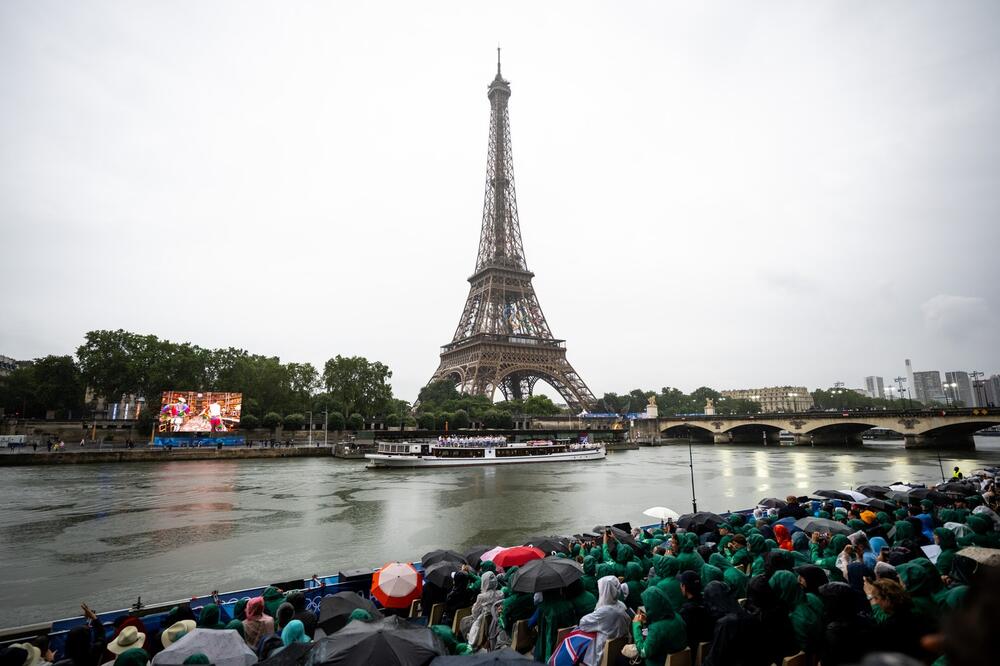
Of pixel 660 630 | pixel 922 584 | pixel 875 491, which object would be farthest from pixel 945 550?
pixel 875 491

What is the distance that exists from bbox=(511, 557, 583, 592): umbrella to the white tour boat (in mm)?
40944

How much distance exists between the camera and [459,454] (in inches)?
1949

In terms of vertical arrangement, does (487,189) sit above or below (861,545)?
above

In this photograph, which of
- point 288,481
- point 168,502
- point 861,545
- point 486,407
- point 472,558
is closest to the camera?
point 861,545

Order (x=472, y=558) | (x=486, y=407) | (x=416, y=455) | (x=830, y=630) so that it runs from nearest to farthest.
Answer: (x=830, y=630) → (x=472, y=558) → (x=416, y=455) → (x=486, y=407)

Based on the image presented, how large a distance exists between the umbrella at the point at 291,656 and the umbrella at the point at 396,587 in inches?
137

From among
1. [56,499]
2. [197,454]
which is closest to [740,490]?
[56,499]

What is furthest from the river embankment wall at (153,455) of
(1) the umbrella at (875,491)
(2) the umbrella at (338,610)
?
(2) the umbrella at (338,610)

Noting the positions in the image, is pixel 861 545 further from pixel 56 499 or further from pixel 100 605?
pixel 56 499

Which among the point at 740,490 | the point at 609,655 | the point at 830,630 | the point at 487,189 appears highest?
the point at 487,189

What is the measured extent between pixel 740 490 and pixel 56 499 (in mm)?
36778

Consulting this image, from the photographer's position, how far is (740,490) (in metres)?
31.2

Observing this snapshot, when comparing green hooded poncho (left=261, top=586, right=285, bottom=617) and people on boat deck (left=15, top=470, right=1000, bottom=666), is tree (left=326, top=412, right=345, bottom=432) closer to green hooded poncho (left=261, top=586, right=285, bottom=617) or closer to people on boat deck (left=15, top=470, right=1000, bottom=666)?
people on boat deck (left=15, top=470, right=1000, bottom=666)

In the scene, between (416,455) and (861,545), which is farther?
(416,455)
